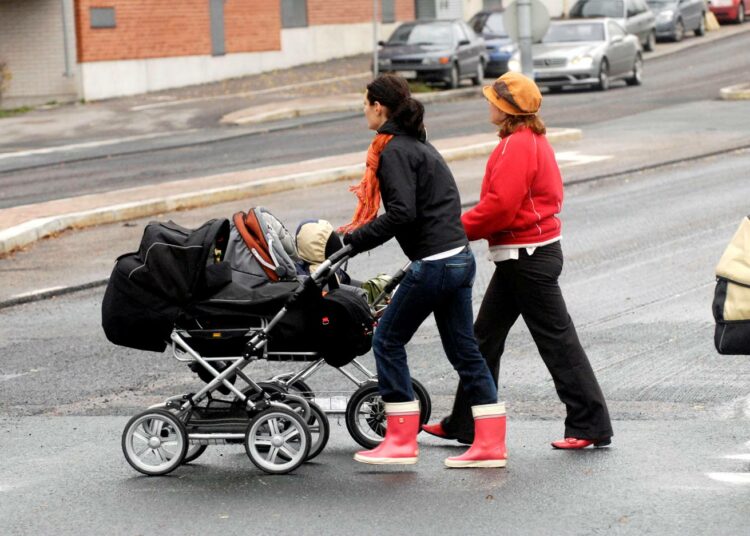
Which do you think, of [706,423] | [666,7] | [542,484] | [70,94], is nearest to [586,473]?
[542,484]

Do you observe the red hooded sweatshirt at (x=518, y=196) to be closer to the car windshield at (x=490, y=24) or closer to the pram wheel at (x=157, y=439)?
the pram wheel at (x=157, y=439)

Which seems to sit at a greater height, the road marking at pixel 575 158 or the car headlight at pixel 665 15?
the car headlight at pixel 665 15

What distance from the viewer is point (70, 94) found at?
110 ft

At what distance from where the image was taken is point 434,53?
112ft

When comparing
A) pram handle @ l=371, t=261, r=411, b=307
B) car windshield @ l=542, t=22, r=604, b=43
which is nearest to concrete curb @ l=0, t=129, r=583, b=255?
pram handle @ l=371, t=261, r=411, b=307

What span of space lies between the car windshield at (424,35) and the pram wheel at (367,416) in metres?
28.0

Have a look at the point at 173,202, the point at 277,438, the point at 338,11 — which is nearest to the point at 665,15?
the point at 338,11

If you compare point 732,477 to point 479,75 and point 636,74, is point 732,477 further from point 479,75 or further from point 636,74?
point 479,75

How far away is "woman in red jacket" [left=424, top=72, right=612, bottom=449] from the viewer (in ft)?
22.5

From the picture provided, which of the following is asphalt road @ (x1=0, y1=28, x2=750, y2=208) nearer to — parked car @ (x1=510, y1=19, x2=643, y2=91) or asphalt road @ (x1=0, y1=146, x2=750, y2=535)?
parked car @ (x1=510, y1=19, x2=643, y2=91)

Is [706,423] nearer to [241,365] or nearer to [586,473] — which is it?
[586,473]

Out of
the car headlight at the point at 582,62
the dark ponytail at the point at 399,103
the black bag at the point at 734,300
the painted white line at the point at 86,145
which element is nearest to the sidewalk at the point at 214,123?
the painted white line at the point at 86,145

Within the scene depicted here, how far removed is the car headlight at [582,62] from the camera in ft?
106

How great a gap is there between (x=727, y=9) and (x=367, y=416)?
44.8 metres
